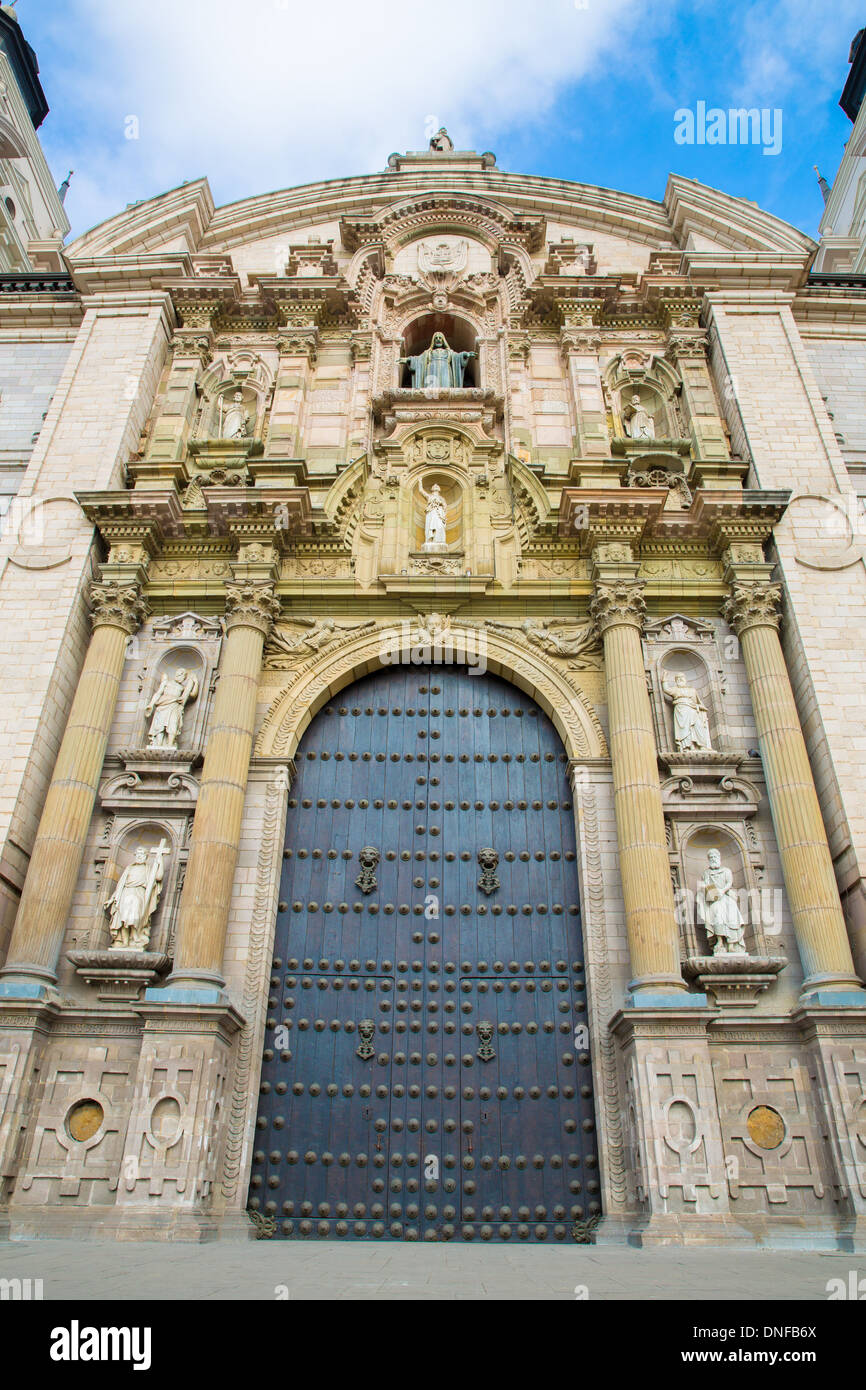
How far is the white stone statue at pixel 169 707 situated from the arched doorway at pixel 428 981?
1621 millimetres

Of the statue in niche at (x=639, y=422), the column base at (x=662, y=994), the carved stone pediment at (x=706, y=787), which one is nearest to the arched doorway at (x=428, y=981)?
the column base at (x=662, y=994)

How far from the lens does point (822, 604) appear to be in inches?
453

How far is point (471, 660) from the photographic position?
12062 millimetres

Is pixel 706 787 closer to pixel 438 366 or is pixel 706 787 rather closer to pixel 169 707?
pixel 169 707

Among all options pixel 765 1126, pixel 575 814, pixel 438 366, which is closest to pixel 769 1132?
pixel 765 1126

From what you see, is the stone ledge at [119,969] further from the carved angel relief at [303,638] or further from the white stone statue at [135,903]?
the carved angel relief at [303,638]

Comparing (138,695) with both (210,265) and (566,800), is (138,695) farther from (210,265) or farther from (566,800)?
(210,265)

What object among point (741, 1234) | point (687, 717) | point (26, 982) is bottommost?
point (741, 1234)

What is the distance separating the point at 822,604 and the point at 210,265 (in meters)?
11.9

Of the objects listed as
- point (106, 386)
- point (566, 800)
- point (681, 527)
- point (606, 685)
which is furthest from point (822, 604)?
point (106, 386)

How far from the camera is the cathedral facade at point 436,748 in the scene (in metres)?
8.78

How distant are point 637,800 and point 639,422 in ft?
22.8

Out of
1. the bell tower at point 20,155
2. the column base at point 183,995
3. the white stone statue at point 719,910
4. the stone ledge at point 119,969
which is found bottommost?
the column base at point 183,995

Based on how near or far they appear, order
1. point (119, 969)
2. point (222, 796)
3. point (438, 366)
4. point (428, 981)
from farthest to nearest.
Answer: point (438, 366) → point (222, 796) → point (428, 981) → point (119, 969)
